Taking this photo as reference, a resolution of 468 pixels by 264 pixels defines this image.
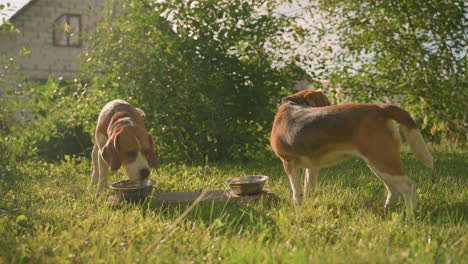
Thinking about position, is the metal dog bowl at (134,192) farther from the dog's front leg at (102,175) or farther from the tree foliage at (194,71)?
the tree foliage at (194,71)

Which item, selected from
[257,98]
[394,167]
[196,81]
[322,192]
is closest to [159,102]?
[196,81]

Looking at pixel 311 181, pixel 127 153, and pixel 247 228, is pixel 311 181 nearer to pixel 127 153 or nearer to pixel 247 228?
pixel 247 228

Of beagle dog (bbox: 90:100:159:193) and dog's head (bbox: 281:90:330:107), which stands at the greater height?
dog's head (bbox: 281:90:330:107)

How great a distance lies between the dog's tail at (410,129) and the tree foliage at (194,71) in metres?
3.58

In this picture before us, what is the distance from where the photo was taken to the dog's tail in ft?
11.1

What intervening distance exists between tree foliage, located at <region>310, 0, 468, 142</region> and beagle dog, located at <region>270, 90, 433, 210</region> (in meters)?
3.67

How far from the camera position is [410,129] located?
3418 mm

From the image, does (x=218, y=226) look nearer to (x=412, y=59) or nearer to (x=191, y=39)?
(x=191, y=39)

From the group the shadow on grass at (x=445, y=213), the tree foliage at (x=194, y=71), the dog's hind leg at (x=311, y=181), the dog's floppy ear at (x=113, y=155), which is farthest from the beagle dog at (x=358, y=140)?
the tree foliage at (x=194, y=71)

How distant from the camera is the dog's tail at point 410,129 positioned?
11.1 feet

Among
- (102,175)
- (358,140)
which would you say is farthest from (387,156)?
(102,175)

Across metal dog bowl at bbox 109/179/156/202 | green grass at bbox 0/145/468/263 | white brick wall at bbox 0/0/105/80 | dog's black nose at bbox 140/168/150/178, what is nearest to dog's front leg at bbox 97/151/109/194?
green grass at bbox 0/145/468/263

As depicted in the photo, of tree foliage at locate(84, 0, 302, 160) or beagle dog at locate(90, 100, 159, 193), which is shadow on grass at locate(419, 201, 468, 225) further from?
tree foliage at locate(84, 0, 302, 160)

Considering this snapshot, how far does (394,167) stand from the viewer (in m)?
3.31
